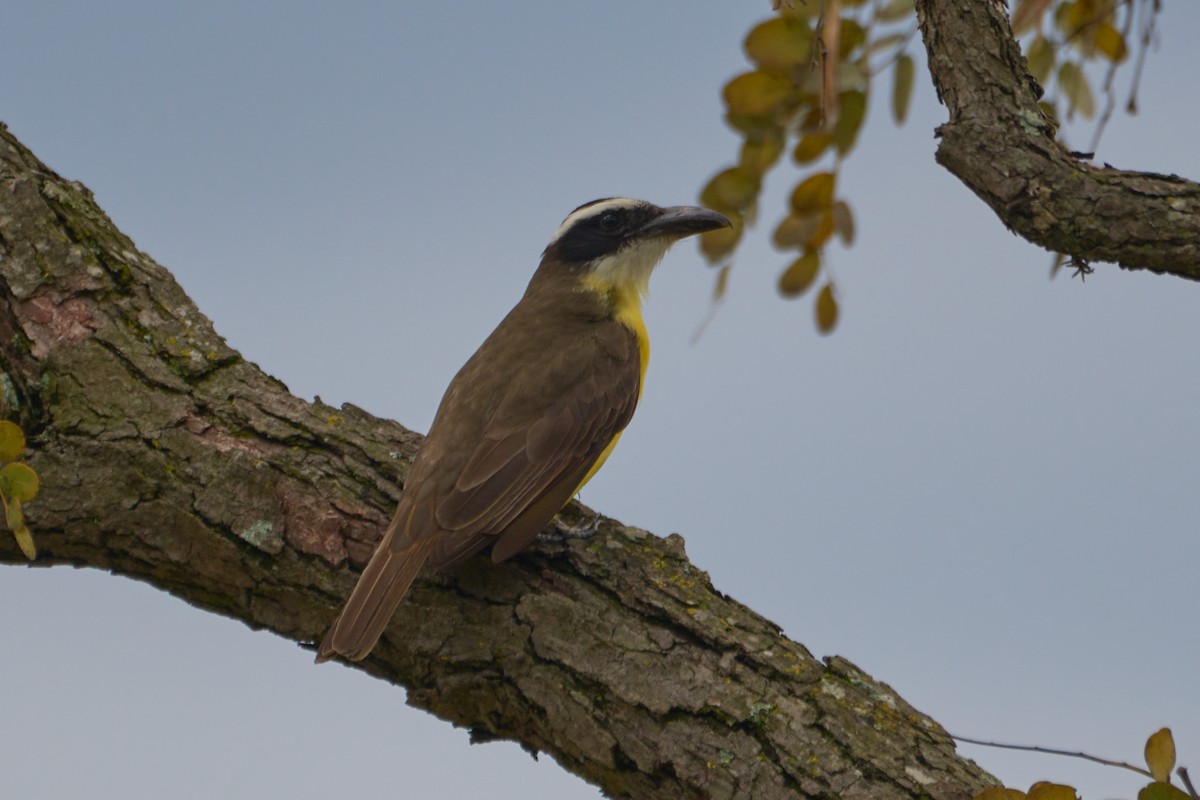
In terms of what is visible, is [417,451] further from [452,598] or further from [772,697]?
[772,697]

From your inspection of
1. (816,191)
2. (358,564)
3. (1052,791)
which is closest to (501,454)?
(358,564)

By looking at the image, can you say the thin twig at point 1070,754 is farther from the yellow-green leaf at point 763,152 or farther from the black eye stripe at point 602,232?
the black eye stripe at point 602,232

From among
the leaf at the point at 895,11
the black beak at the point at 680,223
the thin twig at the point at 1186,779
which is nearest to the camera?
the thin twig at the point at 1186,779

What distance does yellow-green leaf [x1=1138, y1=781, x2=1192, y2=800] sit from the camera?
2.99m

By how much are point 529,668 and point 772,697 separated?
821 millimetres

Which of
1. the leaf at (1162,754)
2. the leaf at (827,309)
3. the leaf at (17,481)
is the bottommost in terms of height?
the leaf at (17,481)

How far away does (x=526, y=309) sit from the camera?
6.50 meters

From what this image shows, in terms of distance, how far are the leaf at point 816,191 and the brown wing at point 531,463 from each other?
5.00 feet

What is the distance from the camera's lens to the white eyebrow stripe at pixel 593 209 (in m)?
6.98

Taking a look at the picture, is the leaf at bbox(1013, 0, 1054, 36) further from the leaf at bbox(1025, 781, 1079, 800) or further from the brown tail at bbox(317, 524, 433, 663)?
the brown tail at bbox(317, 524, 433, 663)

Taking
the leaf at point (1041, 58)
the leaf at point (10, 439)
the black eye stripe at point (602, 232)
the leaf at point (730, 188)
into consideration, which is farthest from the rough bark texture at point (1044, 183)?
the leaf at point (10, 439)

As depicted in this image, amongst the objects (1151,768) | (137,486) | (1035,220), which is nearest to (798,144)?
(1035,220)

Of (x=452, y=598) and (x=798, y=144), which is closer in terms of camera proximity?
(x=798, y=144)

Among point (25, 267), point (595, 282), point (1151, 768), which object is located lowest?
point (1151, 768)
